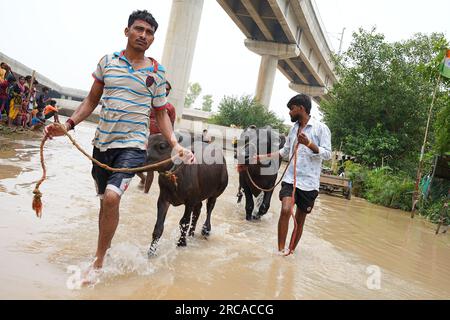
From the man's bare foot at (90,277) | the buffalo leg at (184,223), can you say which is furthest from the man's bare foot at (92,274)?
the buffalo leg at (184,223)

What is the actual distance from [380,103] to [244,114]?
13.4 meters

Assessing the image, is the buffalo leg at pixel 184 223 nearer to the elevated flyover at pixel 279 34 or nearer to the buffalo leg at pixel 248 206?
the buffalo leg at pixel 248 206

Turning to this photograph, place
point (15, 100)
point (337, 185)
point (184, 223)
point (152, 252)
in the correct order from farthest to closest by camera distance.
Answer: point (337, 185), point (15, 100), point (184, 223), point (152, 252)

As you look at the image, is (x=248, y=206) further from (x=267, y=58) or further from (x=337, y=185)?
(x=267, y=58)

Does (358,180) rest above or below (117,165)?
above

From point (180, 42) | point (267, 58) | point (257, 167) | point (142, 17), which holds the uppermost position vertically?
point (267, 58)

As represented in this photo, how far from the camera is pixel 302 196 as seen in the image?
5.14m

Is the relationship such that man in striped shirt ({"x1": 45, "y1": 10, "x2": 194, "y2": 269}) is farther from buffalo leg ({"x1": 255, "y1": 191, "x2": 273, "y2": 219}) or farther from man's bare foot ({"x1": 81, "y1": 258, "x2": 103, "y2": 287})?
buffalo leg ({"x1": 255, "y1": 191, "x2": 273, "y2": 219})

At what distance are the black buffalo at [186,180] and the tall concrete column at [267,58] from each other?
26.8 meters

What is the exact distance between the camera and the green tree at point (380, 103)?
21453mm

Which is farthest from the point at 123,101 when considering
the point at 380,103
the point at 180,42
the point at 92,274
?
the point at 380,103

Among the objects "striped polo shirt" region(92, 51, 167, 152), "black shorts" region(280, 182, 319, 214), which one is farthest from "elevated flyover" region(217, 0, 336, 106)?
"striped polo shirt" region(92, 51, 167, 152)

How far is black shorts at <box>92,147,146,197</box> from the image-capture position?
359 centimetres

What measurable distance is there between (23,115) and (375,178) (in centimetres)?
1228
